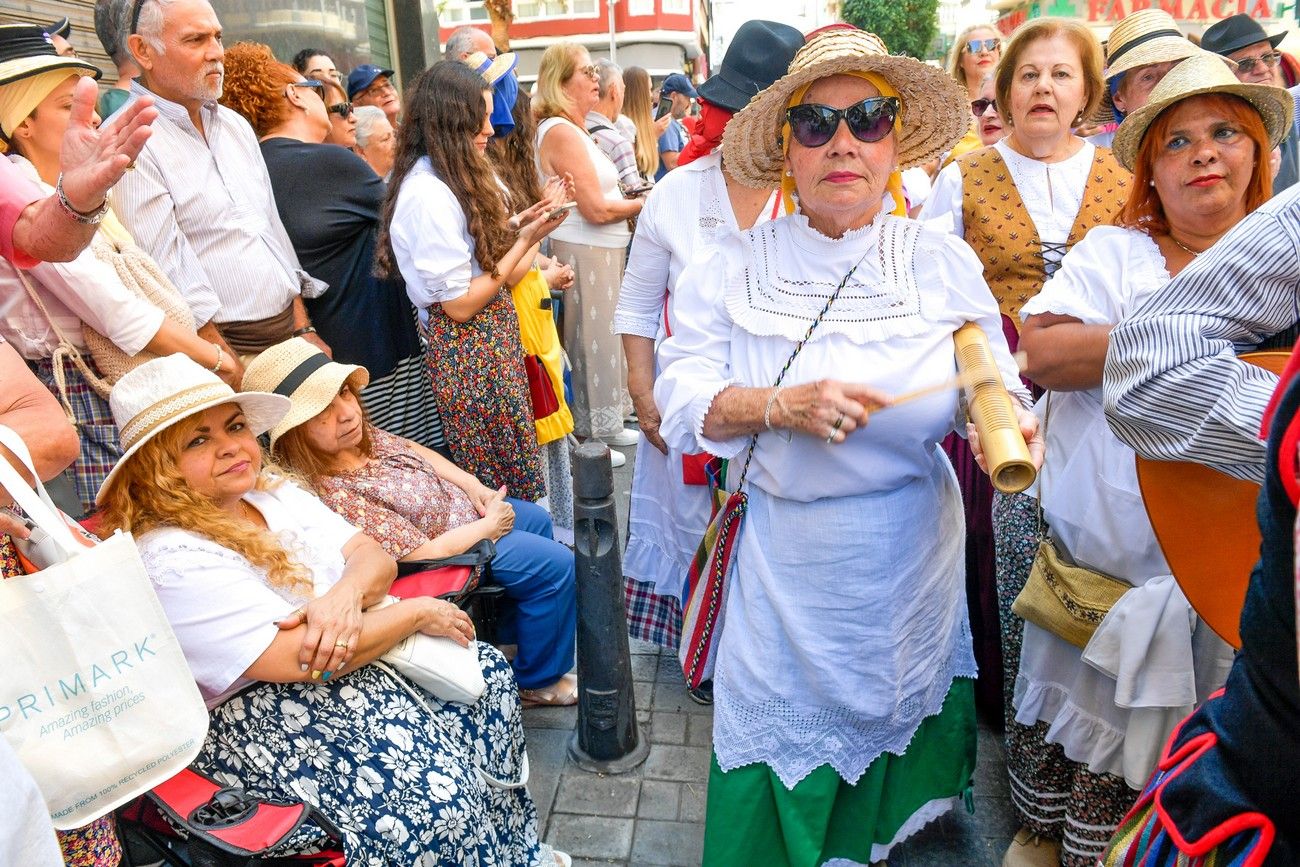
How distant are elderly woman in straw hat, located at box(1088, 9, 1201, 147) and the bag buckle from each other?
3.66 meters

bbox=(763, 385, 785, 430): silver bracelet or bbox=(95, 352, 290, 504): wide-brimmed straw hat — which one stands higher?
bbox=(763, 385, 785, 430): silver bracelet

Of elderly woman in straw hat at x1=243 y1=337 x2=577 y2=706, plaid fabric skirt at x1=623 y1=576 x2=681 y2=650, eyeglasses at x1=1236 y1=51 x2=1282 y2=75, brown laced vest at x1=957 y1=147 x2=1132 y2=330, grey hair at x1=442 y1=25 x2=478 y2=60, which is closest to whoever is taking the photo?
elderly woman in straw hat at x1=243 y1=337 x2=577 y2=706

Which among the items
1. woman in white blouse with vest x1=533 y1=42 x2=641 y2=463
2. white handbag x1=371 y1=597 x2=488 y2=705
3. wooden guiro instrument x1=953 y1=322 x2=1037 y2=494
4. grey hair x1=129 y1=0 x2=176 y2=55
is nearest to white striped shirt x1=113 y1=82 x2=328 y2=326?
grey hair x1=129 y1=0 x2=176 y2=55

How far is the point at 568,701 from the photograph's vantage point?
136 inches

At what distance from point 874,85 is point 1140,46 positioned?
83.5 inches

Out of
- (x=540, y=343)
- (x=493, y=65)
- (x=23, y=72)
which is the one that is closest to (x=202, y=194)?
(x=23, y=72)

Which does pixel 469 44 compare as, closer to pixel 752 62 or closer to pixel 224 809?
pixel 752 62

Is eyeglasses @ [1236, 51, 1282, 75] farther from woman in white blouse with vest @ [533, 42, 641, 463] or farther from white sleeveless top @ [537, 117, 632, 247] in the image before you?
white sleeveless top @ [537, 117, 632, 247]

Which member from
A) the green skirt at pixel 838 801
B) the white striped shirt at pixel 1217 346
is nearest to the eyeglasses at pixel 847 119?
the white striped shirt at pixel 1217 346

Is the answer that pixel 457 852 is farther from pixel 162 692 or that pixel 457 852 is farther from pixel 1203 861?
pixel 1203 861

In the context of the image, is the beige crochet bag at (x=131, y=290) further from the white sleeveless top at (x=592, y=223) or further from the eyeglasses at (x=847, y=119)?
the white sleeveless top at (x=592, y=223)

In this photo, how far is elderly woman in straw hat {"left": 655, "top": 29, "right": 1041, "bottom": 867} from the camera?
2.14 metres

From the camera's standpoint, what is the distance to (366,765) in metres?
2.19

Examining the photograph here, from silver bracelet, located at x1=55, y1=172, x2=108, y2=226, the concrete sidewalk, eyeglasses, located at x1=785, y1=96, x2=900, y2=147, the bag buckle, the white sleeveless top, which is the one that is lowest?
the concrete sidewalk
